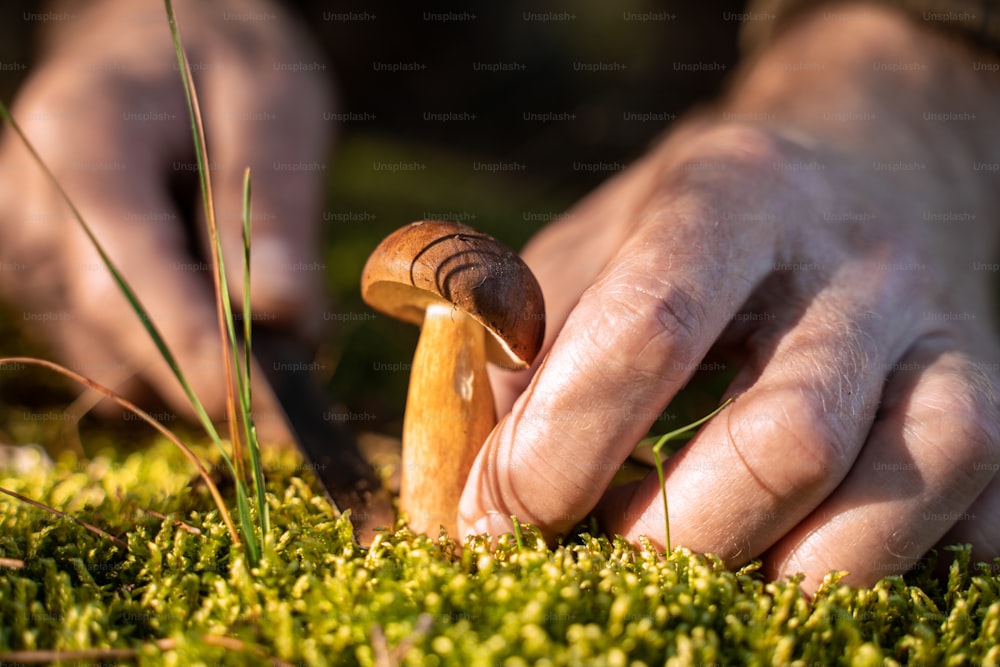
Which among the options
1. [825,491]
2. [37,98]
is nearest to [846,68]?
[825,491]

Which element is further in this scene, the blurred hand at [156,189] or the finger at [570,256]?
the blurred hand at [156,189]

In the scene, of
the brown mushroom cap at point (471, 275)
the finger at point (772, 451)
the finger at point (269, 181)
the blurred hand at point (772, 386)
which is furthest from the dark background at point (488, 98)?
the finger at point (772, 451)

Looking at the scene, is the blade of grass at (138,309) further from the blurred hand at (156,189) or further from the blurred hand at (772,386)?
the blurred hand at (156,189)

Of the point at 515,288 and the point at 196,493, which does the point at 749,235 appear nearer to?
the point at 515,288

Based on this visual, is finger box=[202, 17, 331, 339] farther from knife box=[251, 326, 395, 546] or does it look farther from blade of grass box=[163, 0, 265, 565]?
blade of grass box=[163, 0, 265, 565]

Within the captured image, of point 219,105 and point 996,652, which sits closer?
point 996,652

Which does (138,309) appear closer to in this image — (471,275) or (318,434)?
(471,275)

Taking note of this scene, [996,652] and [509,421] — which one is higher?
[509,421]
